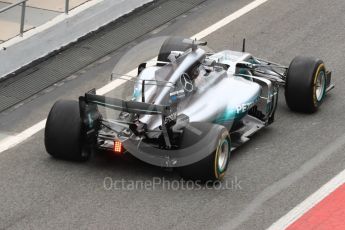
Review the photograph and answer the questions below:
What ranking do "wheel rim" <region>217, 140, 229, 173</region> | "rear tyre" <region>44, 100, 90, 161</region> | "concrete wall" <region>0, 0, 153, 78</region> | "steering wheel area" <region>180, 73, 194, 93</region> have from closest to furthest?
"wheel rim" <region>217, 140, 229, 173</region> → "rear tyre" <region>44, 100, 90, 161</region> → "steering wheel area" <region>180, 73, 194, 93</region> → "concrete wall" <region>0, 0, 153, 78</region>

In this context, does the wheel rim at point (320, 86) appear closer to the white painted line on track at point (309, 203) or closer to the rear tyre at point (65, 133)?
the white painted line on track at point (309, 203)

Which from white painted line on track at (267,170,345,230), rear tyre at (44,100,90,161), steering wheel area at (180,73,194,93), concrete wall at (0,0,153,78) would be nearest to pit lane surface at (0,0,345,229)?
white painted line on track at (267,170,345,230)

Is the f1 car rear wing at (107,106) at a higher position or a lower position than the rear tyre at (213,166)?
higher

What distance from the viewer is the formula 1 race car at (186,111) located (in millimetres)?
12508

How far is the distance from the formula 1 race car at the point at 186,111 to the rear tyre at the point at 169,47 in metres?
0.54

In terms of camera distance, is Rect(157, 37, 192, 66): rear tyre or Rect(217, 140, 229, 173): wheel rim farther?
Rect(157, 37, 192, 66): rear tyre

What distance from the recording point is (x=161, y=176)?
12922 millimetres

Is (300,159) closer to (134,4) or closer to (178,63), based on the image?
(178,63)

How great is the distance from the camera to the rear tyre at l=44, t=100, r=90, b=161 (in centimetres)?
1292

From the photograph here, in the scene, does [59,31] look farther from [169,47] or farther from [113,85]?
[169,47]

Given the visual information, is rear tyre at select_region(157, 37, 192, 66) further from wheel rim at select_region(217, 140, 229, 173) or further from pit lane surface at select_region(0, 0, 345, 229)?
wheel rim at select_region(217, 140, 229, 173)

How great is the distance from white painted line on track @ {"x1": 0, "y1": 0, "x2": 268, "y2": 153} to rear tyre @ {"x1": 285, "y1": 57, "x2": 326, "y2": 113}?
93.3 inches

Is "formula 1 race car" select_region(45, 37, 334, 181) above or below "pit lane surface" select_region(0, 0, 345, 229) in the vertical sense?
above

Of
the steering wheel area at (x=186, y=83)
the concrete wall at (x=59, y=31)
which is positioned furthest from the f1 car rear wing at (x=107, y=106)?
the concrete wall at (x=59, y=31)
